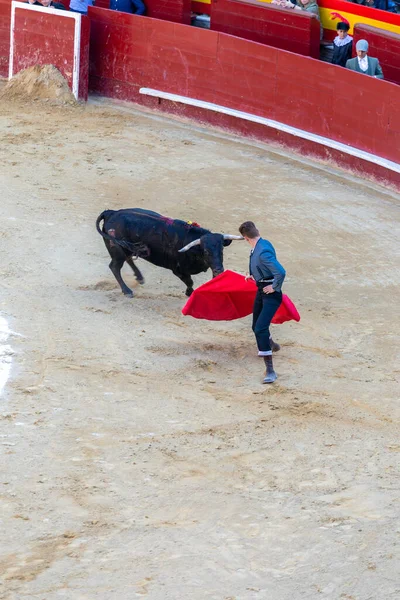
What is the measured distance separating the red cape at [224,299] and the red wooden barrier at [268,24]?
21.0 ft

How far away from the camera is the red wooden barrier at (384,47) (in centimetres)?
1197

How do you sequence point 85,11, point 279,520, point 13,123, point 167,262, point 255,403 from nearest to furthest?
point 279,520, point 255,403, point 167,262, point 13,123, point 85,11

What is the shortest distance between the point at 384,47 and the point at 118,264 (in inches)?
209

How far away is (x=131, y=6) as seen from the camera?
14.7 meters

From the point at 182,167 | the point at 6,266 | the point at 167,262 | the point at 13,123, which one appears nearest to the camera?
the point at 167,262

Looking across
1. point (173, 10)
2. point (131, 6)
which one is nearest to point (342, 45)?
point (173, 10)

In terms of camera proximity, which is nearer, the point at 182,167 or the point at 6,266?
the point at 6,266

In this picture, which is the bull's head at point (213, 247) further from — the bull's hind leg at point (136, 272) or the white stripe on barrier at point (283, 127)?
the white stripe on barrier at point (283, 127)

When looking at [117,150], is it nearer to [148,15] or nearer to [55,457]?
[148,15]

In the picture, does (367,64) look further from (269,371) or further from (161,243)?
(269,371)

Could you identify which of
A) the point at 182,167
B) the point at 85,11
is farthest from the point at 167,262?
the point at 85,11

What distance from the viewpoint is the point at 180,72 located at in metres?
13.8

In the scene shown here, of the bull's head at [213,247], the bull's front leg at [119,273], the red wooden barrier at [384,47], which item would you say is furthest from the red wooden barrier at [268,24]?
the bull's head at [213,247]

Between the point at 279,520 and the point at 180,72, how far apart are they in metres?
9.46
